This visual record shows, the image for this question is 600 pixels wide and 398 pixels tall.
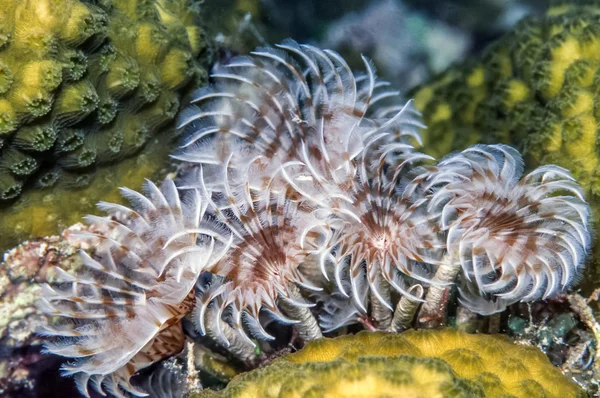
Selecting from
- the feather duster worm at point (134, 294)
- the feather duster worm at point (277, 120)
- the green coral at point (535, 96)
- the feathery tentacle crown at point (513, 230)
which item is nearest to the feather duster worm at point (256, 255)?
the feather duster worm at point (134, 294)

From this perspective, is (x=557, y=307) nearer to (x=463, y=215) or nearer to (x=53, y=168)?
(x=463, y=215)

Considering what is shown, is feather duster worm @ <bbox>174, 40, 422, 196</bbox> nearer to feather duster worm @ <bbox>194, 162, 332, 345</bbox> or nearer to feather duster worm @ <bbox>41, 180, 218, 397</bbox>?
feather duster worm @ <bbox>194, 162, 332, 345</bbox>

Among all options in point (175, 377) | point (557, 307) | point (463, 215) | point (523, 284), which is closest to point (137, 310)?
point (175, 377)

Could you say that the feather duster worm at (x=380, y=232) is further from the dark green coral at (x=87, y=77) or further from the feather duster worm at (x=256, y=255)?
the dark green coral at (x=87, y=77)

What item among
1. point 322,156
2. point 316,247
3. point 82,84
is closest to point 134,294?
point 316,247

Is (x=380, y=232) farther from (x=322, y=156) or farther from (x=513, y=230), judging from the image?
(x=513, y=230)
